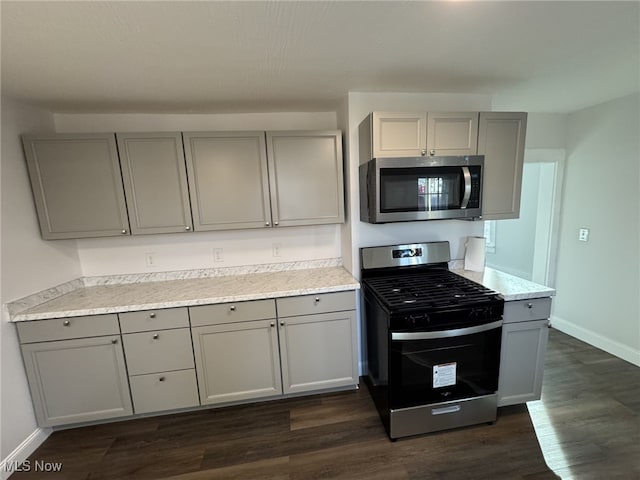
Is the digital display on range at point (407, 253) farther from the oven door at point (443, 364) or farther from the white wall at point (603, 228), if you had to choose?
the white wall at point (603, 228)

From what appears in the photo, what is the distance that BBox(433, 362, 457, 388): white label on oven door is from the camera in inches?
68.0

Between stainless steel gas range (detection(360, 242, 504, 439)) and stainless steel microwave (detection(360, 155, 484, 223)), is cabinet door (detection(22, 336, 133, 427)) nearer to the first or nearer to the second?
stainless steel gas range (detection(360, 242, 504, 439))

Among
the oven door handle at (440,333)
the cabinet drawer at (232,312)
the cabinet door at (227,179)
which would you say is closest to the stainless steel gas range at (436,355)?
the oven door handle at (440,333)

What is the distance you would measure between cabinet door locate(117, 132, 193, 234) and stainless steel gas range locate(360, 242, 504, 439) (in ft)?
5.59

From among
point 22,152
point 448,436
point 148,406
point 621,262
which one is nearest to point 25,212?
point 22,152

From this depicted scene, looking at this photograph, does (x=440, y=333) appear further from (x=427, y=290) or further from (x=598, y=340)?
(x=598, y=340)

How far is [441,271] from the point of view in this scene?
2.29 metres

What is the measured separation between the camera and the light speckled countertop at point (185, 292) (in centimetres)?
182

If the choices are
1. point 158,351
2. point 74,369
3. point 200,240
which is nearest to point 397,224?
point 200,240

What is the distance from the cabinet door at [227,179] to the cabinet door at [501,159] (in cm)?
169

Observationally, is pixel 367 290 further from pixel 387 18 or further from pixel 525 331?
pixel 387 18

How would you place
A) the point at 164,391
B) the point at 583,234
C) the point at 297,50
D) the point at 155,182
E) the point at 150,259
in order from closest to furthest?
the point at 297,50 → the point at 164,391 → the point at 155,182 → the point at 150,259 → the point at 583,234

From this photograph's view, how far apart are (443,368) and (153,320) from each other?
2.01m

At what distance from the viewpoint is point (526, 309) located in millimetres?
1778
